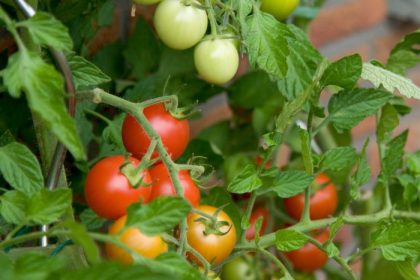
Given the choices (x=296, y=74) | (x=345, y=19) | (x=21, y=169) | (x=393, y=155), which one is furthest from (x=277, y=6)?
(x=345, y=19)

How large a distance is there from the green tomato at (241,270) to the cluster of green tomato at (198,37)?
1.05 feet

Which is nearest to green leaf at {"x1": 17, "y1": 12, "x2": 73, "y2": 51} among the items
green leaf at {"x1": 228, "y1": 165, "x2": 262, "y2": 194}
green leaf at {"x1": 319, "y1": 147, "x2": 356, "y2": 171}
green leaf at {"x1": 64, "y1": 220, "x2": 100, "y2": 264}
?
green leaf at {"x1": 64, "y1": 220, "x2": 100, "y2": 264}

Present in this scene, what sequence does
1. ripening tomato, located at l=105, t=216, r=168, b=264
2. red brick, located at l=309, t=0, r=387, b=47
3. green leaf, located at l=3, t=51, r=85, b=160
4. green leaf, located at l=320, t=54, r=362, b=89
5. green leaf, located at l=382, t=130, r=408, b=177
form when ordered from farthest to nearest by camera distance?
1. red brick, located at l=309, t=0, r=387, b=47
2. green leaf, located at l=382, t=130, r=408, b=177
3. green leaf, located at l=320, t=54, r=362, b=89
4. ripening tomato, located at l=105, t=216, r=168, b=264
5. green leaf, located at l=3, t=51, r=85, b=160

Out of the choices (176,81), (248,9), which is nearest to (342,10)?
(176,81)

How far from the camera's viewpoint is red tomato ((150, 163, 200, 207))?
2.08 feet

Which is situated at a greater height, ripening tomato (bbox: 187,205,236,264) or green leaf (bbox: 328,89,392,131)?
green leaf (bbox: 328,89,392,131)

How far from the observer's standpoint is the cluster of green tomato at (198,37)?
639 millimetres

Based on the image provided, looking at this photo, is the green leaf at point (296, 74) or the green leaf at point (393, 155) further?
the green leaf at point (393, 155)

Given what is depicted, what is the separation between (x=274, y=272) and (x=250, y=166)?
0.32 meters

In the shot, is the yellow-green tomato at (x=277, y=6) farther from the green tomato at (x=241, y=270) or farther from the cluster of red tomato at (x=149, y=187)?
the green tomato at (x=241, y=270)

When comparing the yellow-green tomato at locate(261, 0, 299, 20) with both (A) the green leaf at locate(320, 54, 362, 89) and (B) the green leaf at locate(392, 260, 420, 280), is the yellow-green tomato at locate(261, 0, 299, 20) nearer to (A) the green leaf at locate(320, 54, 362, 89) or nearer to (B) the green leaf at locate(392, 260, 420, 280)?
(A) the green leaf at locate(320, 54, 362, 89)

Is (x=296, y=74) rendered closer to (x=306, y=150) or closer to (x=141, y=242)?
(x=306, y=150)

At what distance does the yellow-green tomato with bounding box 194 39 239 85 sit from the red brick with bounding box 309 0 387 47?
2.47ft

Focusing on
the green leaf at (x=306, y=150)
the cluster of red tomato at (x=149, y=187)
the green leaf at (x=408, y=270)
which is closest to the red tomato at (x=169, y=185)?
the cluster of red tomato at (x=149, y=187)
